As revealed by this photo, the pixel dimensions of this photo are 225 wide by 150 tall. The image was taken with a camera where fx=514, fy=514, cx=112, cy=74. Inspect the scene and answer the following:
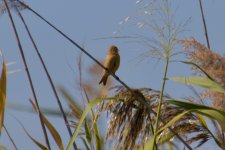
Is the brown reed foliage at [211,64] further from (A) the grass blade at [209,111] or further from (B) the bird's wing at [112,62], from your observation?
(B) the bird's wing at [112,62]

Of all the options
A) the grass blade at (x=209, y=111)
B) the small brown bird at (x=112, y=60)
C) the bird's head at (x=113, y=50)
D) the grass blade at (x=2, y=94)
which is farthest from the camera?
the bird's head at (x=113, y=50)

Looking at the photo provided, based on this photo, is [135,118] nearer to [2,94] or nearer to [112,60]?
[2,94]

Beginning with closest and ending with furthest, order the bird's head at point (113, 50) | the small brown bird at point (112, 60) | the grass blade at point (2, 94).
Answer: the grass blade at point (2, 94) < the small brown bird at point (112, 60) < the bird's head at point (113, 50)

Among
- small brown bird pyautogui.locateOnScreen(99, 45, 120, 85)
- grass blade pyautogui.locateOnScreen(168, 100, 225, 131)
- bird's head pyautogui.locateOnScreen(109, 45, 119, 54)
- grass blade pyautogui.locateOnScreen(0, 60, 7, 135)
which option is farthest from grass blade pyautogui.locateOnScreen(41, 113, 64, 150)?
bird's head pyautogui.locateOnScreen(109, 45, 119, 54)

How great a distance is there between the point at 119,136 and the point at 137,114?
0.11 metres

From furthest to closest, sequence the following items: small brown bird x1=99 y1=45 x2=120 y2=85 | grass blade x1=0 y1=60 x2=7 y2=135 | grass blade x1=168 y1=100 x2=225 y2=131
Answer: small brown bird x1=99 y1=45 x2=120 y2=85 < grass blade x1=0 y1=60 x2=7 y2=135 < grass blade x1=168 y1=100 x2=225 y2=131

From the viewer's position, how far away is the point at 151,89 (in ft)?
7.00

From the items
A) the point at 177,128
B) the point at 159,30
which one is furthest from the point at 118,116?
the point at 159,30

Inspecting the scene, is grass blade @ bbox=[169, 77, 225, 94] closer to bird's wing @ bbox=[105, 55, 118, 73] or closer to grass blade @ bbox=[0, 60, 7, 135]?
grass blade @ bbox=[0, 60, 7, 135]

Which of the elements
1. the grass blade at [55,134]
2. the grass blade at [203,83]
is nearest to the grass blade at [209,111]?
the grass blade at [203,83]

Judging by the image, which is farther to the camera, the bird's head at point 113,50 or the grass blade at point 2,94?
the bird's head at point 113,50

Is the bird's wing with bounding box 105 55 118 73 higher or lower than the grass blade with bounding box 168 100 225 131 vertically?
higher

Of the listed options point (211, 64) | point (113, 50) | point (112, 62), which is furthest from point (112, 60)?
point (211, 64)

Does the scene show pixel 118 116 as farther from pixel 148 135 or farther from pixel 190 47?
pixel 190 47
